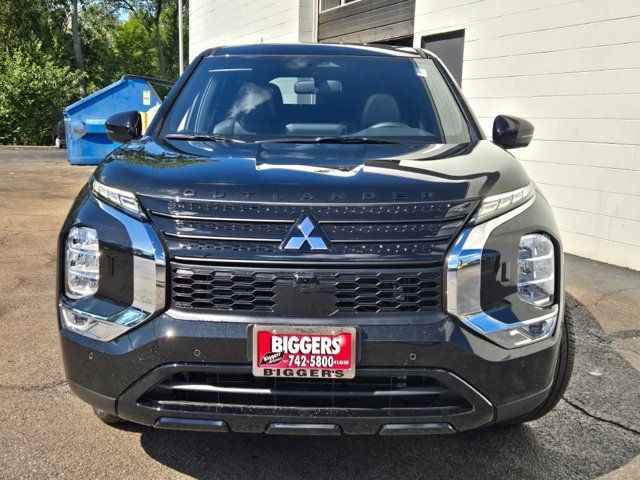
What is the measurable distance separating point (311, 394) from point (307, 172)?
771 mm

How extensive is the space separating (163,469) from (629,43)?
5.58 meters

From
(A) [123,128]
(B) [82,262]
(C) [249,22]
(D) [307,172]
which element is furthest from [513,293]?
(C) [249,22]

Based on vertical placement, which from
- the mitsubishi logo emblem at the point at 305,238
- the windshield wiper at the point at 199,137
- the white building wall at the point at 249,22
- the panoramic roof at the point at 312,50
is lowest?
the mitsubishi logo emblem at the point at 305,238

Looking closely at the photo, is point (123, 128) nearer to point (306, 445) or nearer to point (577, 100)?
point (306, 445)

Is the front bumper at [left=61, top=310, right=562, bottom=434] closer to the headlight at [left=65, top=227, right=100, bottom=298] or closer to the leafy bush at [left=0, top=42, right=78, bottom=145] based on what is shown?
the headlight at [left=65, top=227, right=100, bottom=298]

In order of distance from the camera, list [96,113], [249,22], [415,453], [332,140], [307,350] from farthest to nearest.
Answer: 1. [249,22]
2. [96,113]
3. [332,140]
4. [415,453]
5. [307,350]

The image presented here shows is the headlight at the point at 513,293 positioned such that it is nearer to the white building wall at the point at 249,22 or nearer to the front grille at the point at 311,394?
the front grille at the point at 311,394

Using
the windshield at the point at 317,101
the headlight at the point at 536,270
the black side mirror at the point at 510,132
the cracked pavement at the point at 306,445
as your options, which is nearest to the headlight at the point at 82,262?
the cracked pavement at the point at 306,445

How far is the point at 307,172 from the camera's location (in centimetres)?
227

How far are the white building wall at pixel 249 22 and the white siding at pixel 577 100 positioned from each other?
5810mm

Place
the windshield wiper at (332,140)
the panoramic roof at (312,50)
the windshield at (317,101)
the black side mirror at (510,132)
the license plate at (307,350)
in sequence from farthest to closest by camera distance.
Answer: the panoramic roof at (312,50) → the black side mirror at (510,132) → the windshield at (317,101) → the windshield wiper at (332,140) → the license plate at (307,350)

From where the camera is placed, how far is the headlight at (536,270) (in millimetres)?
2217

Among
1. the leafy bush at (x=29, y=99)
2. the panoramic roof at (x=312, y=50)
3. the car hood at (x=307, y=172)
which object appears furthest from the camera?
the leafy bush at (x=29, y=99)

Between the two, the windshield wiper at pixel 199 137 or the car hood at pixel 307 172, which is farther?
the windshield wiper at pixel 199 137
